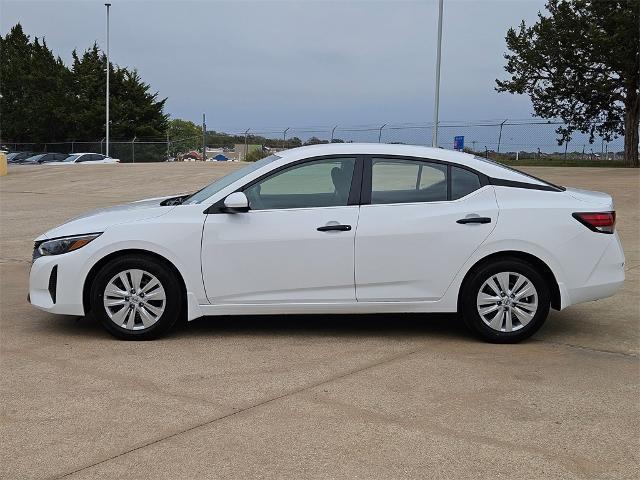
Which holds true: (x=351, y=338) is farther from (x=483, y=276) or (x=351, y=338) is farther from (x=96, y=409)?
(x=96, y=409)

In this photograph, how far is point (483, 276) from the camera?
577 centimetres

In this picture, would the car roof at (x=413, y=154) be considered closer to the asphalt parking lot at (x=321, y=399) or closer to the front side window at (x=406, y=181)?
the front side window at (x=406, y=181)

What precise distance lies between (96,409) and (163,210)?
78.5 inches

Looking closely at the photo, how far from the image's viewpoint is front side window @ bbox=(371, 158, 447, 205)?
5895 mm

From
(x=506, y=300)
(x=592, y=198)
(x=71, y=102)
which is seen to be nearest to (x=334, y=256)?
(x=506, y=300)

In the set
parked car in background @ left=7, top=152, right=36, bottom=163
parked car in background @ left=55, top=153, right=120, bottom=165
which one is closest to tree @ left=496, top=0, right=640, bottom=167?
parked car in background @ left=55, top=153, right=120, bottom=165

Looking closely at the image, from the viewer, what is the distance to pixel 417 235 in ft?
18.9

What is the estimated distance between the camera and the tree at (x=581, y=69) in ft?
113

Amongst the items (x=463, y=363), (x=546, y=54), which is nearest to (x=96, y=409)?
(x=463, y=363)

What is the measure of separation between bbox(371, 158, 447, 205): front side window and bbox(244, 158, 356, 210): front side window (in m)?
0.22

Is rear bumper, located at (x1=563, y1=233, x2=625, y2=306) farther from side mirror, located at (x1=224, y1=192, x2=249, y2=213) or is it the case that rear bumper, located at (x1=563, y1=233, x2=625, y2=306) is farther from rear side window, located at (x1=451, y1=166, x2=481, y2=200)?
side mirror, located at (x1=224, y1=192, x2=249, y2=213)

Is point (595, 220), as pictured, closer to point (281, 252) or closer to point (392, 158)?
point (392, 158)

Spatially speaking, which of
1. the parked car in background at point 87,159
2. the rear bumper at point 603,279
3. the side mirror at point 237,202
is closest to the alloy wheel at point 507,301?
the rear bumper at point 603,279

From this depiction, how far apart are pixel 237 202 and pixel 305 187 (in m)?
0.60
